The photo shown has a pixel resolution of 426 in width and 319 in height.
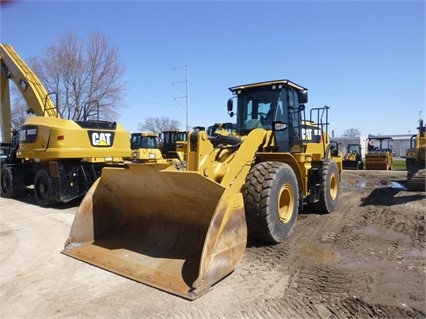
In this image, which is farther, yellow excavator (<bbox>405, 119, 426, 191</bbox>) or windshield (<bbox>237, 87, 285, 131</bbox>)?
yellow excavator (<bbox>405, 119, 426, 191</bbox>)

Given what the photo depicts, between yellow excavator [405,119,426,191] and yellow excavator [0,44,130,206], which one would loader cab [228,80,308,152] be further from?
yellow excavator [405,119,426,191]

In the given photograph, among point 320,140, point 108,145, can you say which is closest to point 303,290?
point 320,140

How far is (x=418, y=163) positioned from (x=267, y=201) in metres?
9.03

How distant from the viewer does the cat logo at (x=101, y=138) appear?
31.6ft

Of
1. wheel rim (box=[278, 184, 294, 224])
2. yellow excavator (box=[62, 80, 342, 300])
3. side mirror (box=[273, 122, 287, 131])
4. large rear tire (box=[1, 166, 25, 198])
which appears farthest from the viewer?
large rear tire (box=[1, 166, 25, 198])

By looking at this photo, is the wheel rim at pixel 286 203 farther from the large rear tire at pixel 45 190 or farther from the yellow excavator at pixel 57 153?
the large rear tire at pixel 45 190

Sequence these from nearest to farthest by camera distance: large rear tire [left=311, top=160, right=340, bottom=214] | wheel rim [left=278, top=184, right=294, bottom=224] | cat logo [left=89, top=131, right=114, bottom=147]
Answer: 1. wheel rim [left=278, top=184, right=294, bottom=224]
2. large rear tire [left=311, top=160, right=340, bottom=214]
3. cat logo [left=89, top=131, right=114, bottom=147]

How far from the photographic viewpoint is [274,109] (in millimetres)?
6992

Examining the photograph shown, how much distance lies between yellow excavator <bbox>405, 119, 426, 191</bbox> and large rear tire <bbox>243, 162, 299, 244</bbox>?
6.83m

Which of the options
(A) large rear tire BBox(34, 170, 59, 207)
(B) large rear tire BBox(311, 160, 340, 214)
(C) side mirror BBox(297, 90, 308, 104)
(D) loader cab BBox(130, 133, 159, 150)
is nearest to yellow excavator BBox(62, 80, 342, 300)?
(C) side mirror BBox(297, 90, 308, 104)

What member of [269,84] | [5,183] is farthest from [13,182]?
[269,84]

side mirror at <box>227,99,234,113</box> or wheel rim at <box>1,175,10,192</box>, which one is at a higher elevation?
side mirror at <box>227,99,234,113</box>

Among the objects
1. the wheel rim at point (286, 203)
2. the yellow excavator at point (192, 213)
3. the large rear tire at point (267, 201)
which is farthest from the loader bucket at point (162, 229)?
the wheel rim at point (286, 203)

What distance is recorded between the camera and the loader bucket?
13.4 ft
